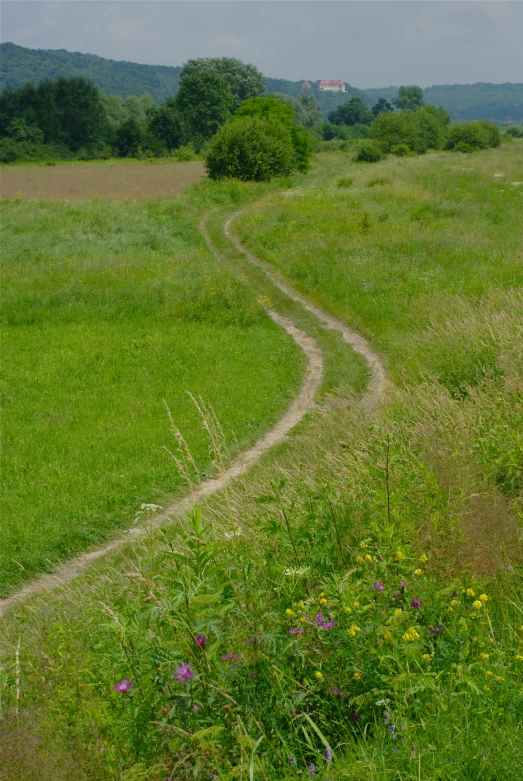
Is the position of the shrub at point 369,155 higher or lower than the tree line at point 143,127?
lower

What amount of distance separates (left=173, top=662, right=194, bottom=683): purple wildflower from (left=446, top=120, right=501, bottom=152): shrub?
72106 millimetres

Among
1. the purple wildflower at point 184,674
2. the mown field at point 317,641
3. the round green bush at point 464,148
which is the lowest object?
the mown field at point 317,641

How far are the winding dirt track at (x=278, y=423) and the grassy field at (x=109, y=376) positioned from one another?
0.18 meters

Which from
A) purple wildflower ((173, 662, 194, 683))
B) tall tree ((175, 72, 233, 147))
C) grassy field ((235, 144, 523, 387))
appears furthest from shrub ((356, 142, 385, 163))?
purple wildflower ((173, 662, 194, 683))

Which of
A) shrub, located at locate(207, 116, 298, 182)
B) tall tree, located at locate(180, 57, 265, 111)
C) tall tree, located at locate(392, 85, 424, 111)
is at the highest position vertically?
tall tree, located at locate(392, 85, 424, 111)

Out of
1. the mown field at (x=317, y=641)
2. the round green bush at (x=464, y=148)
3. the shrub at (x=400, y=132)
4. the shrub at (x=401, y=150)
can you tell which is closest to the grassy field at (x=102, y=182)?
the shrub at (x=401, y=150)

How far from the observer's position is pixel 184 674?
308 centimetres

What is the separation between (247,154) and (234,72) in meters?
58.8

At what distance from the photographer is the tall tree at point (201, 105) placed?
75.6 meters

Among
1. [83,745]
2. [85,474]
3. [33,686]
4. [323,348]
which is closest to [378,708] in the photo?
[83,745]

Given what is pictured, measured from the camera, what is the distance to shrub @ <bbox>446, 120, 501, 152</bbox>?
7025 cm

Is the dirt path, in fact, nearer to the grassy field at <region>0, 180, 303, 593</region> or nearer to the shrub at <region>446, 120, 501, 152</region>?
the grassy field at <region>0, 180, 303, 593</region>

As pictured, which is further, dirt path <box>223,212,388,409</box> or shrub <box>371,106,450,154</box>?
shrub <box>371,106,450,154</box>

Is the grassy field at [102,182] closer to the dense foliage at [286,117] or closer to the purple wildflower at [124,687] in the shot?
the dense foliage at [286,117]
